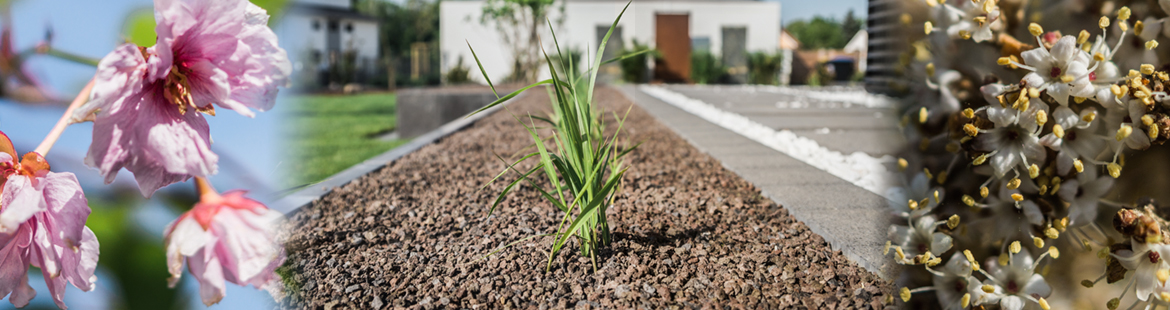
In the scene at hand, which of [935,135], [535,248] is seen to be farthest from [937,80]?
[535,248]

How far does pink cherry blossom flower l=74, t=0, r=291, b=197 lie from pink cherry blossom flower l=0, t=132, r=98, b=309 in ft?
0.14

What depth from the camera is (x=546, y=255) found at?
57.4 inches

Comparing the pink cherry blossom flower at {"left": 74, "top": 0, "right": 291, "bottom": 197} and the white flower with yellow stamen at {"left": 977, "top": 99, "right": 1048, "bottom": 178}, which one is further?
the white flower with yellow stamen at {"left": 977, "top": 99, "right": 1048, "bottom": 178}

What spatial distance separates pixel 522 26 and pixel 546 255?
149 inches

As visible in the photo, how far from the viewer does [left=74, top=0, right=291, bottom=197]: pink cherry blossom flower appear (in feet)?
0.89

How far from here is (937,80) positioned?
666 millimetres

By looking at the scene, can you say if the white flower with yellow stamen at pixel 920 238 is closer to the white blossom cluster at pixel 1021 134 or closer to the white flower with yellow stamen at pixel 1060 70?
the white blossom cluster at pixel 1021 134

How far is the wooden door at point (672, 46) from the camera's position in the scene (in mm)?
14250

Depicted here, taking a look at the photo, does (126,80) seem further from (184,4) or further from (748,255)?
(748,255)

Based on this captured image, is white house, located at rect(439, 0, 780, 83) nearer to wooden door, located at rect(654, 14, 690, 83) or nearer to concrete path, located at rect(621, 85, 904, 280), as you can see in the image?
wooden door, located at rect(654, 14, 690, 83)

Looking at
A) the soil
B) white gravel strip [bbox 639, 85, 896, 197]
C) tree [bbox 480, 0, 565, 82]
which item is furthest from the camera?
tree [bbox 480, 0, 565, 82]

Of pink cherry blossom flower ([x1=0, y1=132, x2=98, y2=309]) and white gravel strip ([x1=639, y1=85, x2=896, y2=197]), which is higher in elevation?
pink cherry blossom flower ([x1=0, y1=132, x2=98, y2=309])

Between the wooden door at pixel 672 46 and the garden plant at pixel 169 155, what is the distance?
46.4 ft

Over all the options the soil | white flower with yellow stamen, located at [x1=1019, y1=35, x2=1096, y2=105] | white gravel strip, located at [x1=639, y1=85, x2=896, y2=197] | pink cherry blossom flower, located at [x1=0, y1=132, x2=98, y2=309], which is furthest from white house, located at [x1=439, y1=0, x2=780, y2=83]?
pink cherry blossom flower, located at [x1=0, y1=132, x2=98, y2=309]
